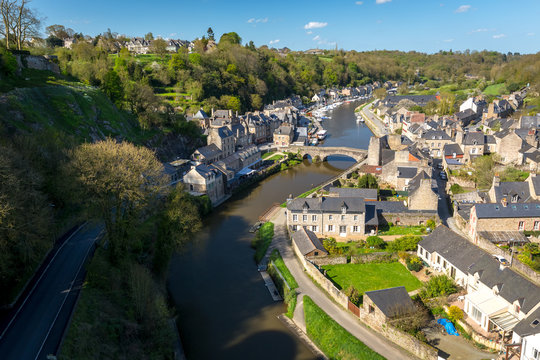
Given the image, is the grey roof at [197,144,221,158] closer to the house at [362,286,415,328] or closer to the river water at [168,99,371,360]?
the river water at [168,99,371,360]

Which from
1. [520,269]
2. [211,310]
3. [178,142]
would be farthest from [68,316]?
[178,142]

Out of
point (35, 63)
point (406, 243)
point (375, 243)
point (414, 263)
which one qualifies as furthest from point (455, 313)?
point (35, 63)

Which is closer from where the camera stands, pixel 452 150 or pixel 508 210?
pixel 508 210

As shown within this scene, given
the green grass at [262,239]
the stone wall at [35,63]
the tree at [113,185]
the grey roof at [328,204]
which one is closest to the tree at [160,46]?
the stone wall at [35,63]

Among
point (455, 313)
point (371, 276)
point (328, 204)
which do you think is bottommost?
point (455, 313)

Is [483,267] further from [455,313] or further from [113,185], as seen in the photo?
[113,185]

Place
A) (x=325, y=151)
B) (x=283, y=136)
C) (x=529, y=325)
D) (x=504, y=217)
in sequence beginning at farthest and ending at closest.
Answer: (x=283, y=136)
(x=325, y=151)
(x=504, y=217)
(x=529, y=325)
